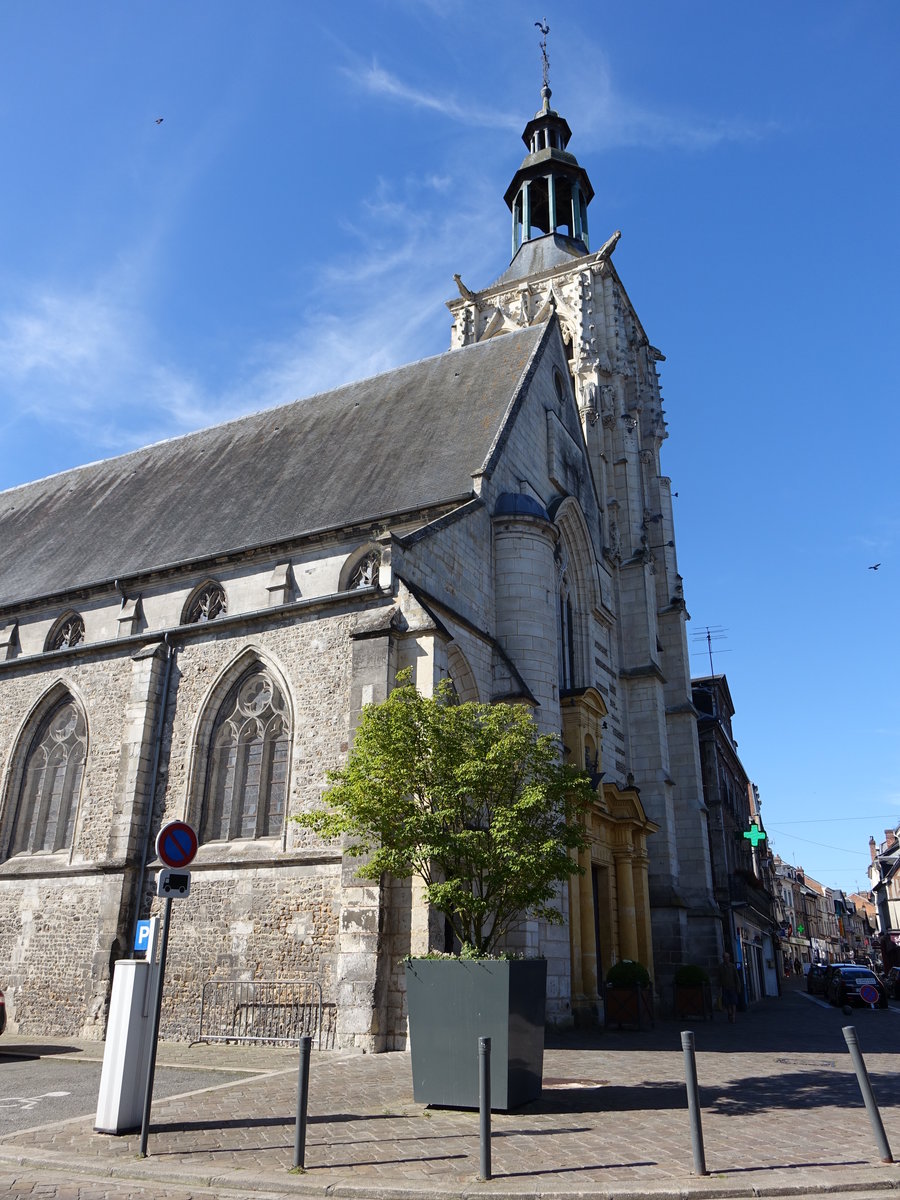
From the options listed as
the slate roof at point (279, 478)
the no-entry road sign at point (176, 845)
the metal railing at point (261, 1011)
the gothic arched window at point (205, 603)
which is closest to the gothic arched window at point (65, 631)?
the slate roof at point (279, 478)

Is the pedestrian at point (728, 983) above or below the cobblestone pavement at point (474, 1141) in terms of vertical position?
above

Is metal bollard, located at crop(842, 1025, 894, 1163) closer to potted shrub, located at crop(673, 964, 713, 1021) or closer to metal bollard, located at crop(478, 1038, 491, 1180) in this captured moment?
metal bollard, located at crop(478, 1038, 491, 1180)

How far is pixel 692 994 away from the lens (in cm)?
1988

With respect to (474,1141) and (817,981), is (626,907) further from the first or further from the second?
(817,981)

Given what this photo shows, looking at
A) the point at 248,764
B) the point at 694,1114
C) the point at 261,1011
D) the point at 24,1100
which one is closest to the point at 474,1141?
the point at 694,1114

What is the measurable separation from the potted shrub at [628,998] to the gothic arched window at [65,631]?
13315 mm

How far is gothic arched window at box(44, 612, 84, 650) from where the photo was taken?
19.7 metres

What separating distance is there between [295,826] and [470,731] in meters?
5.65

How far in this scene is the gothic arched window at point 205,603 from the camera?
18.0 m

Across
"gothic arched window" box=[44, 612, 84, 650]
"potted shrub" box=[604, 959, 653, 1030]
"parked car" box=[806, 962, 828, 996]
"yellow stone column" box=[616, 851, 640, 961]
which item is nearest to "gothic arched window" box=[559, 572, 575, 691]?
"yellow stone column" box=[616, 851, 640, 961]

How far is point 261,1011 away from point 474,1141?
683cm

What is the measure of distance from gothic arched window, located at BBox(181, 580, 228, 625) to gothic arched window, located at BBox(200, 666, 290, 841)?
3.13 m

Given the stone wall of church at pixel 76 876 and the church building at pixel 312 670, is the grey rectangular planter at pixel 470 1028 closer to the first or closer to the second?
the church building at pixel 312 670

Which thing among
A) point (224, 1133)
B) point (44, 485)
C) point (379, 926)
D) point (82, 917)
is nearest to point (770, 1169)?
point (224, 1133)
